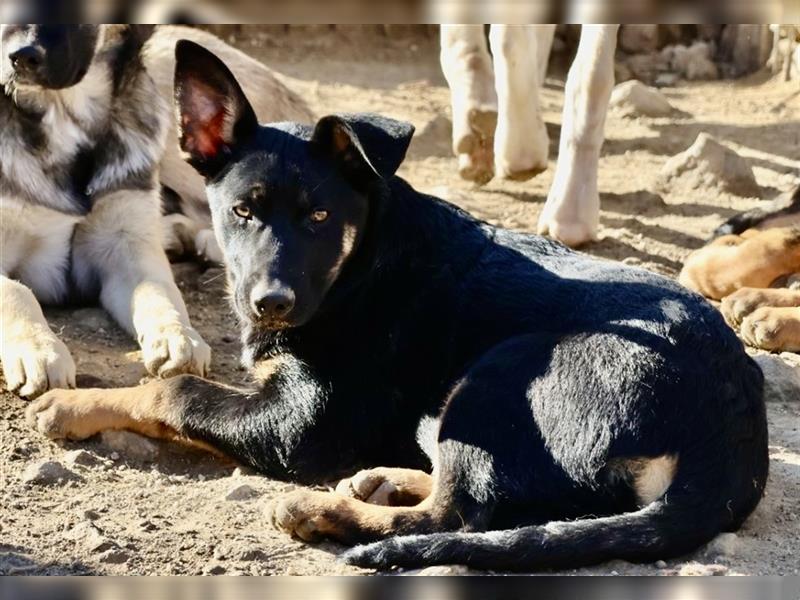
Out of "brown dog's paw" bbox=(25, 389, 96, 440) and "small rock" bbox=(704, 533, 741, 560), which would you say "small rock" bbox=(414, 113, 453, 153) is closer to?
"brown dog's paw" bbox=(25, 389, 96, 440)

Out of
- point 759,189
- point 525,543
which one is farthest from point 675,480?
point 759,189

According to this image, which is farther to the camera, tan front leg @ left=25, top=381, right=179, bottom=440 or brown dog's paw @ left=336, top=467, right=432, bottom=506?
tan front leg @ left=25, top=381, right=179, bottom=440

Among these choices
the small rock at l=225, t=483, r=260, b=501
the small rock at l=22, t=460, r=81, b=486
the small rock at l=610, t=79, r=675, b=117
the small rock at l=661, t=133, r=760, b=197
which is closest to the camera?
the small rock at l=225, t=483, r=260, b=501

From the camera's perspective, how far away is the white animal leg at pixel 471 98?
7.65 m

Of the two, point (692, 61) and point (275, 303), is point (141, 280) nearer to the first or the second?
point (275, 303)

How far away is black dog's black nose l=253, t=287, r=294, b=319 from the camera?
4430 mm

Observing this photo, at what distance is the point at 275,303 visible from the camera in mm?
4438

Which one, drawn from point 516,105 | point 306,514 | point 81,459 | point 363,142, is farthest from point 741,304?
point 81,459

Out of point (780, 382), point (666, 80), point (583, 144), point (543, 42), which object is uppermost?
point (543, 42)

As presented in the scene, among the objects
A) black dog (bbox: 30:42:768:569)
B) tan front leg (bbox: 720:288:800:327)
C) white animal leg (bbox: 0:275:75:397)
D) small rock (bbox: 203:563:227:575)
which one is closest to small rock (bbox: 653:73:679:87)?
tan front leg (bbox: 720:288:800:327)

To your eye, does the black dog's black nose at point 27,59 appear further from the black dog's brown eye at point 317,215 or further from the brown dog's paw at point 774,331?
the brown dog's paw at point 774,331

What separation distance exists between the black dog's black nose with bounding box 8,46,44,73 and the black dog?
129cm

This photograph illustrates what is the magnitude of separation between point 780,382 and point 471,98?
2.70 meters

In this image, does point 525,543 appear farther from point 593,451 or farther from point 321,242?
point 321,242
